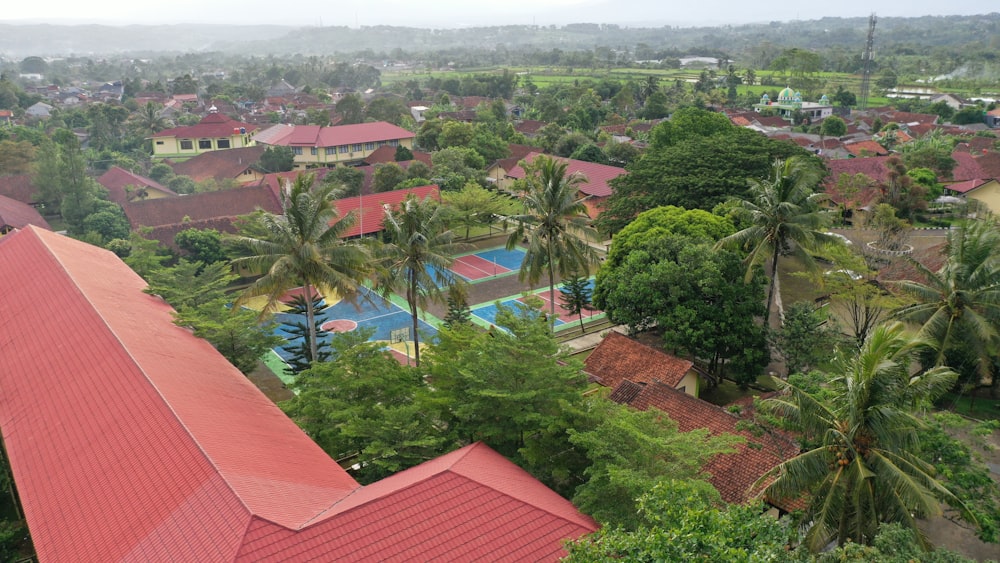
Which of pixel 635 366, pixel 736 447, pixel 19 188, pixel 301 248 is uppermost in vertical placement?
pixel 301 248

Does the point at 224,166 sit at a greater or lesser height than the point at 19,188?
lesser

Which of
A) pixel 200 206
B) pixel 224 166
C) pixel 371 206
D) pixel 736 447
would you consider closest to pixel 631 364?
pixel 736 447

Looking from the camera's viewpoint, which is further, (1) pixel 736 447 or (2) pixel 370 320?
(2) pixel 370 320

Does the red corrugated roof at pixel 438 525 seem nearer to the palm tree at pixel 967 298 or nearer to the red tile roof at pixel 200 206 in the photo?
the palm tree at pixel 967 298

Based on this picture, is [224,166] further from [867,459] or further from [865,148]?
[867,459]

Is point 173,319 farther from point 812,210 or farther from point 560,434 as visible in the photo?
point 812,210

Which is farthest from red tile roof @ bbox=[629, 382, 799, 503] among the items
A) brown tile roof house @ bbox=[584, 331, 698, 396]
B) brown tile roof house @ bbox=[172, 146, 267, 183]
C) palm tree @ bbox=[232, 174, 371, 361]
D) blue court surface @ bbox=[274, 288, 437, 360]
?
brown tile roof house @ bbox=[172, 146, 267, 183]

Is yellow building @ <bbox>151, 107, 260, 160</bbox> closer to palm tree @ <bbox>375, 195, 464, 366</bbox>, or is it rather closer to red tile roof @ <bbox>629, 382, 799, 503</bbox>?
palm tree @ <bbox>375, 195, 464, 366</bbox>
